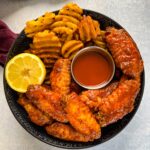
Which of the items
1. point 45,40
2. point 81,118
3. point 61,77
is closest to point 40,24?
point 45,40

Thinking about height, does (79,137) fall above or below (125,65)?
below

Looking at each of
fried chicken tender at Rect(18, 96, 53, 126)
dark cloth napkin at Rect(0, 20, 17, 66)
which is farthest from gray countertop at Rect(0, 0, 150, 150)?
fried chicken tender at Rect(18, 96, 53, 126)

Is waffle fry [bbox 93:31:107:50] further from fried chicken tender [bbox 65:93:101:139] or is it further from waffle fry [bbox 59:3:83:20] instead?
fried chicken tender [bbox 65:93:101:139]

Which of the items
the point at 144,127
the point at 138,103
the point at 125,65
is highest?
the point at 125,65

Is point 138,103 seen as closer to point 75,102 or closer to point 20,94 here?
point 75,102

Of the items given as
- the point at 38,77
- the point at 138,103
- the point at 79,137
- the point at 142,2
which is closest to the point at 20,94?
the point at 38,77

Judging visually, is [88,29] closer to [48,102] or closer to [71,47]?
[71,47]
